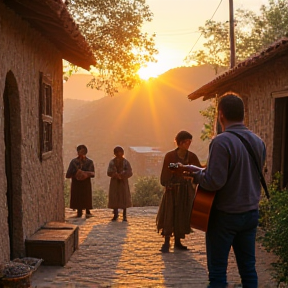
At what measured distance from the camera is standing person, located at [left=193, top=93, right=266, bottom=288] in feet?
11.9

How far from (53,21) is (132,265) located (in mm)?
3327

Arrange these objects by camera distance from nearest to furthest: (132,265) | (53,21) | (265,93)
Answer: (53,21) < (132,265) < (265,93)

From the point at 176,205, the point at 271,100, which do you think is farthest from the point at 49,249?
the point at 271,100

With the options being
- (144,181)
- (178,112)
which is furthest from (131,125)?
(144,181)

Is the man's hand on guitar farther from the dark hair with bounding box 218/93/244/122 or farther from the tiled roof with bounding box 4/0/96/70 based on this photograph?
the tiled roof with bounding box 4/0/96/70

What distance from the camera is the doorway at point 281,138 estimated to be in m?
8.82

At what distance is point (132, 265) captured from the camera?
6.50 metres

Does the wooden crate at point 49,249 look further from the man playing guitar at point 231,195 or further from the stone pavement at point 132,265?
the man playing guitar at point 231,195

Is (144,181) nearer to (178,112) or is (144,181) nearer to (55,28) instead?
(55,28)

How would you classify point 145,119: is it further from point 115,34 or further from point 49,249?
point 49,249

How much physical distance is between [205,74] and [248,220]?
212 feet

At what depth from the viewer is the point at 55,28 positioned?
6254mm

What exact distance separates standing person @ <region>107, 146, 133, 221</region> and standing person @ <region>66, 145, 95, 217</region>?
0.56m

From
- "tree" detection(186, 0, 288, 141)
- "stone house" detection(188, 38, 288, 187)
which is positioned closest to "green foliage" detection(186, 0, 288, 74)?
"tree" detection(186, 0, 288, 141)
